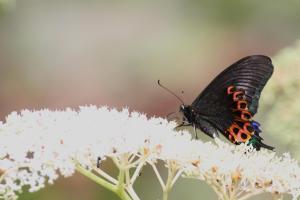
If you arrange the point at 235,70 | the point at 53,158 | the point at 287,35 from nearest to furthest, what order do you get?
the point at 53,158, the point at 235,70, the point at 287,35

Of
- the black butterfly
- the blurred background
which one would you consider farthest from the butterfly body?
the blurred background

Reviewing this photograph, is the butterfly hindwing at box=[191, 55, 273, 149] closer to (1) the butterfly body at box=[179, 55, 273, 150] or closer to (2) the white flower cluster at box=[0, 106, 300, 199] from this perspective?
(1) the butterfly body at box=[179, 55, 273, 150]

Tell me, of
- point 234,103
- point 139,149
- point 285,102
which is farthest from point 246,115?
point 139,149

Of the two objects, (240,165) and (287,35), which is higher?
(287,35)

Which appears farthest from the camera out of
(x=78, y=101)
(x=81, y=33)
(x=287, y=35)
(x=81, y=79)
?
(x=81, y=33)

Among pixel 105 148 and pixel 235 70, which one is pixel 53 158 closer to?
pixel 105 148

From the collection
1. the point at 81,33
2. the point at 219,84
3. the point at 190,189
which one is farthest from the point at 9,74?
the point at 219,84

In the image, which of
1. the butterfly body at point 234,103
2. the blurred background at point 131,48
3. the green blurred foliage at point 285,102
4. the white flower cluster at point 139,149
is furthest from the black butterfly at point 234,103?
the blurred background at point 131,48

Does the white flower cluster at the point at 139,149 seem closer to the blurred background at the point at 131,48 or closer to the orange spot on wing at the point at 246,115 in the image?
the orange spot on wing at the point at 246,115
